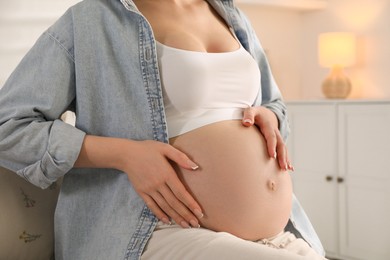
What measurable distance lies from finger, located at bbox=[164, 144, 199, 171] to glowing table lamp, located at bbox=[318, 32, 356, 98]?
3.22 meters

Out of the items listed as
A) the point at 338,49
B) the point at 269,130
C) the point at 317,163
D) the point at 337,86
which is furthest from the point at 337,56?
the point at 269,130

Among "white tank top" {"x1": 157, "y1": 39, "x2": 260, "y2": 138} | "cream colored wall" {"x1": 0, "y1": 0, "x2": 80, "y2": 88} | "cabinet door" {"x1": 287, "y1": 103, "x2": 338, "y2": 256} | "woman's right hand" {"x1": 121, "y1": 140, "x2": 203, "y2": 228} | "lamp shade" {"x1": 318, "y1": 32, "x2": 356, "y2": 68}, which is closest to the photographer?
"woman's right hand" {"x1": 121, "y1": 140, "x2": 203, "y2": 228}

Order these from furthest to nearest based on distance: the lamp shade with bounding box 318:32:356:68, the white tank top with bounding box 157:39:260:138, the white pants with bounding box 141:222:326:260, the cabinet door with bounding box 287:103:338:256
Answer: the lamp shade with bounding box 318:32:356:68 < the cabinet door with bounding box 287:103:338:256 < the white tank top with bounding box 157:39:260:138 < the white pants with bounding box 141:222:326:260

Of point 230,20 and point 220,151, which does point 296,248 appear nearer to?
point 220,151

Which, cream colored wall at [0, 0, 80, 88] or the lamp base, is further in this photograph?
the lamp base

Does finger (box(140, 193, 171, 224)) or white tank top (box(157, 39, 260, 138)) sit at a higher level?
white tank top (box(157, 39, 260, 138))

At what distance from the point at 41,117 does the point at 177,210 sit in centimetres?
33

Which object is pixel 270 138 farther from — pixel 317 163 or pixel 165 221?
pixel 317 163

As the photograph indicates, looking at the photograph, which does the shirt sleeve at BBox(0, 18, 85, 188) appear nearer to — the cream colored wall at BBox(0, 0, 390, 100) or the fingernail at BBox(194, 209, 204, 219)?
the fingernail at BBox(194, 209, 204, 219)

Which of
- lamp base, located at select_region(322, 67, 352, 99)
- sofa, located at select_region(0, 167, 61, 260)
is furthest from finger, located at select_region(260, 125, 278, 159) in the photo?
lamp base, located at select_region(322, 67, 352, 99)

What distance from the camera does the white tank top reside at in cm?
129

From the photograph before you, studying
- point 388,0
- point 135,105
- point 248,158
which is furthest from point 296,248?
point 388,0

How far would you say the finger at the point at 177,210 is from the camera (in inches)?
46.9

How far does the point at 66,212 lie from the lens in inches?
51.6
